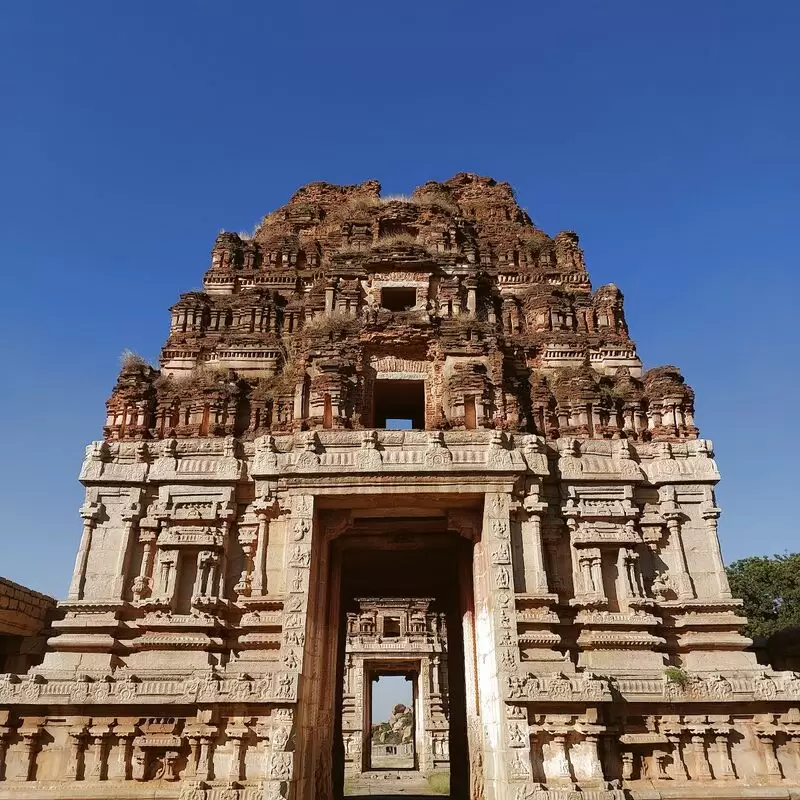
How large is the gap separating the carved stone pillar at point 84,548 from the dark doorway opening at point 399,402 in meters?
6.42

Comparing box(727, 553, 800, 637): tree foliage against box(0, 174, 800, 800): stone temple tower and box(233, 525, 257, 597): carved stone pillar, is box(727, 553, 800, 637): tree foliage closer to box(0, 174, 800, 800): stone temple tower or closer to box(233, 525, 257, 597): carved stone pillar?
box(0, 174, 800, 800): stone temple tower

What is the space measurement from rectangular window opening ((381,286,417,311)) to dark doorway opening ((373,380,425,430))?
91.5 inches

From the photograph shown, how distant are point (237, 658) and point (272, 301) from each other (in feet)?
28.6

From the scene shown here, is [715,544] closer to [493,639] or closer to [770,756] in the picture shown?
[770,756]

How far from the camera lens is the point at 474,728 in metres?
13.0

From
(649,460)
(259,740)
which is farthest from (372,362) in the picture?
(259,740)

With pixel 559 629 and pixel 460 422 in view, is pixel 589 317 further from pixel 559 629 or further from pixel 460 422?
pixel 559 629

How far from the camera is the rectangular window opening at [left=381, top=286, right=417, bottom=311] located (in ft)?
54.1

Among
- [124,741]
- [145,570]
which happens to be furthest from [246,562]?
[124,741]

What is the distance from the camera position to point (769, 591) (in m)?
32.0

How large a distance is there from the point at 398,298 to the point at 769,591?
27069 millimetres

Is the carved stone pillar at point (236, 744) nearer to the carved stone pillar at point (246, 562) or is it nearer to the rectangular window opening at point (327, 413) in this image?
the carved stone pillar at point (246, 562)

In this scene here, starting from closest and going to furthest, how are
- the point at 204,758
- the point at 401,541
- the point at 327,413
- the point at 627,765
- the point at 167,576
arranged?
the point at 204,758 → the point at 627,765 → the point at 167,576 → the point at 327,413 → the point at 401,541

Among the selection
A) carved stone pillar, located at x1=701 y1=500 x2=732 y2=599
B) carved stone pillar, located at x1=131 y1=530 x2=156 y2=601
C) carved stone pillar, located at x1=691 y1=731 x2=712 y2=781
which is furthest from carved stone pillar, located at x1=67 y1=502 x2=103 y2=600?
carved stone pillar, located at x1=701 y1=500 x2=732 y2=599
